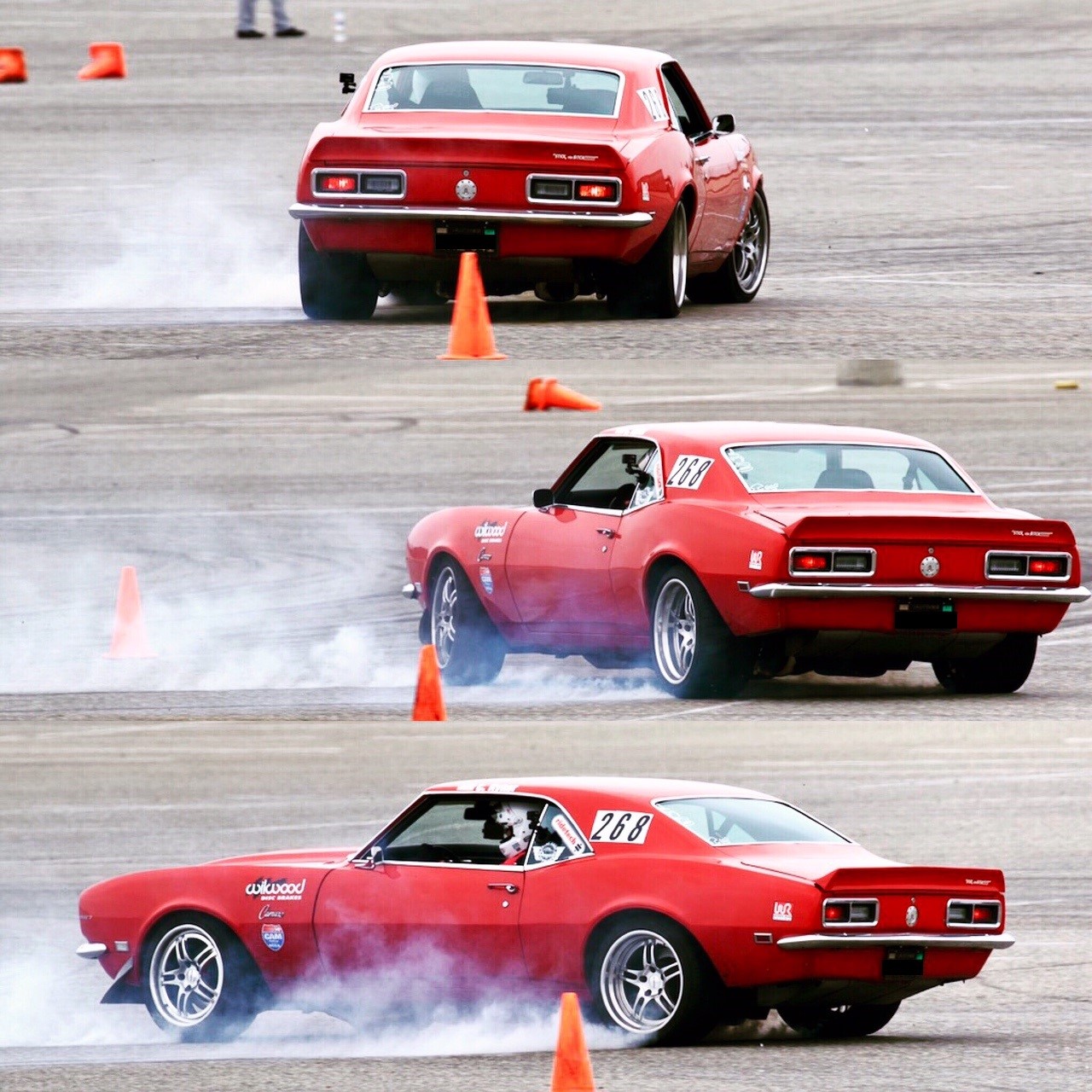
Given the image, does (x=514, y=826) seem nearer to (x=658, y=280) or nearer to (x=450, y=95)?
(x=658, y=280)

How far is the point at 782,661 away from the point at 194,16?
2441 centimetres

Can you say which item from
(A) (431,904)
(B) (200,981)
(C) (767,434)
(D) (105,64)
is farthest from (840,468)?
(D) (105,64)

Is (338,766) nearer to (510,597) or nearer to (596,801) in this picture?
(510,597)

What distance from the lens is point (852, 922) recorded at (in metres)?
10.7

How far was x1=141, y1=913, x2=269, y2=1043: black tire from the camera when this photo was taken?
12.0 metres

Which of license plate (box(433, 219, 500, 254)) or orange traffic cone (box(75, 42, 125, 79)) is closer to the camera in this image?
license plate (box(433, 219, 500, 254))

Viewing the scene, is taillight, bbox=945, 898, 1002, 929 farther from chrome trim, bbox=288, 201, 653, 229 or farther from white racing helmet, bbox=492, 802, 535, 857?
chrome trim, bbox=288, 201, 653, 229

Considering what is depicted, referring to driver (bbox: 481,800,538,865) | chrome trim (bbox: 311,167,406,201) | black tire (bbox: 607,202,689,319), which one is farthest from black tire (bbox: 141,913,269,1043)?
black tire (bbox: 607,202,689,319)

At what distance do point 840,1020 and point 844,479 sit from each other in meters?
2.67

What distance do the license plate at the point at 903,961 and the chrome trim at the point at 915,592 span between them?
183 cm

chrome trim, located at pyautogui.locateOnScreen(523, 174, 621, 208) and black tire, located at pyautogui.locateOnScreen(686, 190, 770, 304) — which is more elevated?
chrome trim, located at pyautogui.locateOnScreen(523, 174, 621, 208)

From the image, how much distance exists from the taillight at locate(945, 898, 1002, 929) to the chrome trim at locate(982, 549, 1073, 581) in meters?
1.74

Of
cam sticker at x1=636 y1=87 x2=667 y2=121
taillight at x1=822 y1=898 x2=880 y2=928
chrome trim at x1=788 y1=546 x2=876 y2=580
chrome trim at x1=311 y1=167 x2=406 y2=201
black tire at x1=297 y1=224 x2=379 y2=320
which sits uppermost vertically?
cam sticker at x1=636 y1=87 x2=667 y2=121

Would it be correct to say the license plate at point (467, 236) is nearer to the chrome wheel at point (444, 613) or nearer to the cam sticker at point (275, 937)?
the chrome wheel at point (444, 613)
